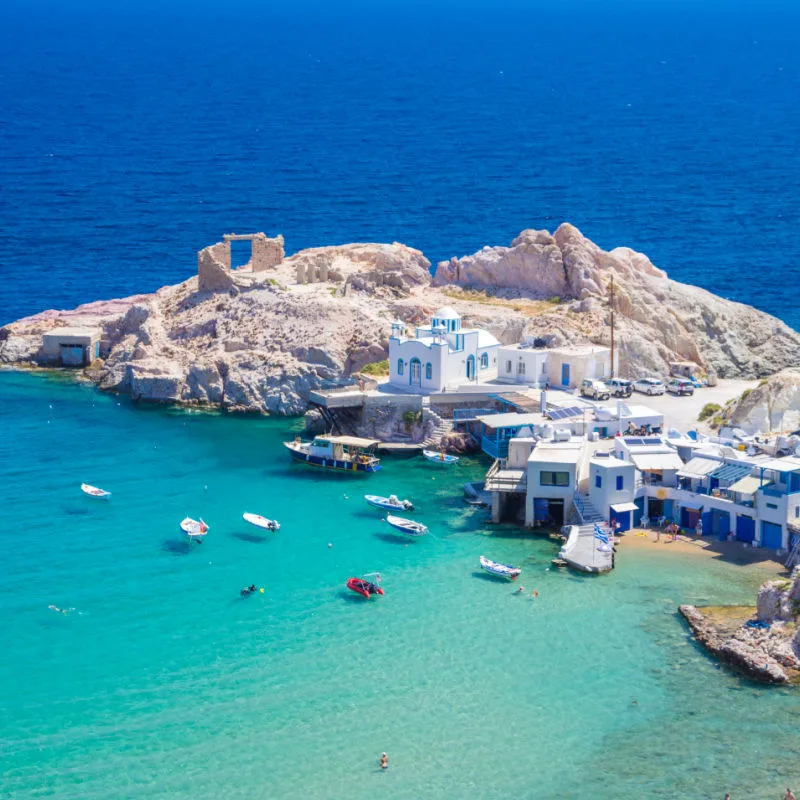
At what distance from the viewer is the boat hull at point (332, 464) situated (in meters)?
88.0

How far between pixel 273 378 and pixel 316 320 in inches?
210

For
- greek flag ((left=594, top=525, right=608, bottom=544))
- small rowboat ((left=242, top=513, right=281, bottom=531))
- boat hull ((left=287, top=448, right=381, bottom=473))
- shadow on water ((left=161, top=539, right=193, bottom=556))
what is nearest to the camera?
greek flag ((left=594, top=525, right=608, bottom=544))

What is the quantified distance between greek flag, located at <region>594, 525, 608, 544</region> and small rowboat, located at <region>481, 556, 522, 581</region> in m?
4.59

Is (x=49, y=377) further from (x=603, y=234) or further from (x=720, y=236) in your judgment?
(x=720, y=236)

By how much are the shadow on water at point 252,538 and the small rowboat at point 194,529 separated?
153 cm

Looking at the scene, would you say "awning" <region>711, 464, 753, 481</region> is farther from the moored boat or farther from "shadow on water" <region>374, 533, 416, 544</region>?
the moored boat

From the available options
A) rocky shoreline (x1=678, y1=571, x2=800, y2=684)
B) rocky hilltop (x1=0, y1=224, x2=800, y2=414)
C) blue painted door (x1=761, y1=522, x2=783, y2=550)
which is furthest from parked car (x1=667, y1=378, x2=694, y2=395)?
rocky shoreline (x1=678, y1=571, x2=800, y2=684)

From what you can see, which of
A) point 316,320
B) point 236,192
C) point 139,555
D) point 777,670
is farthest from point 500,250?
point 236,192

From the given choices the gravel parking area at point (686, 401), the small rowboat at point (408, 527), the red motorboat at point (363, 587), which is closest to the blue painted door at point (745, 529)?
the gravel parking area at point (686, 401)

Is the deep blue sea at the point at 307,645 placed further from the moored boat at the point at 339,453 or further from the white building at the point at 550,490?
the white building at the point at 550,490

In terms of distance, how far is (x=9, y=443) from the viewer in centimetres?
9250

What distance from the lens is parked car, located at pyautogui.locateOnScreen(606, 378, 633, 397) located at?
93.1 meters

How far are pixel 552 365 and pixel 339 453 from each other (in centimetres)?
1517

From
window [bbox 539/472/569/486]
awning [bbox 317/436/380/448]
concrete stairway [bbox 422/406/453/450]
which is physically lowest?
window [bbox 539/472/569/486]
